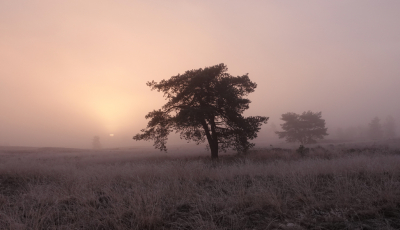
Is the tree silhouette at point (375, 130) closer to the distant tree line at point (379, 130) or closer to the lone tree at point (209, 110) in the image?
the distant tree line at point (379, 130)

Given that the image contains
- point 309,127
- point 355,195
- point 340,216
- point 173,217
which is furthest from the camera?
point 309,127

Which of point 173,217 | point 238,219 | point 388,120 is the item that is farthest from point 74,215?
point 388,120

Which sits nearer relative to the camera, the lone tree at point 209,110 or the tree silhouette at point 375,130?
the lone tree at point 209,110

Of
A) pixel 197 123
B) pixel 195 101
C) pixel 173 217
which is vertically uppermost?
pixel 195 101

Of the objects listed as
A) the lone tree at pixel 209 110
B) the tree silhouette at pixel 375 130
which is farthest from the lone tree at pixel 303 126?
the tree silhouette at pixel 375 130

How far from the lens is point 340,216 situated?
340cm

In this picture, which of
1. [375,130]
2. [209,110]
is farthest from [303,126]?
[375,130]

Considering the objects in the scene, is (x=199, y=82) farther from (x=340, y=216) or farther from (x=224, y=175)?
(x=340, y=216)

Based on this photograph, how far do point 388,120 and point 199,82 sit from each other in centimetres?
9814

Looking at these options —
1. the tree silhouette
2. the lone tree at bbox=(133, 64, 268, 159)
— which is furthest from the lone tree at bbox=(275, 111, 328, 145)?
the tree silhouette

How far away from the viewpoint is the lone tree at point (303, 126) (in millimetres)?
41906

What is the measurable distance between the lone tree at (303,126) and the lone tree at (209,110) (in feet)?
107

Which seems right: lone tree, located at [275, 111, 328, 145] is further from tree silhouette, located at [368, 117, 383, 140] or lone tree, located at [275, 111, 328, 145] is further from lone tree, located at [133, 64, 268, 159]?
tree silhouette, located at [368, 117, 383, 140]

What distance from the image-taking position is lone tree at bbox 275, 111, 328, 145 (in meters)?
41.9
